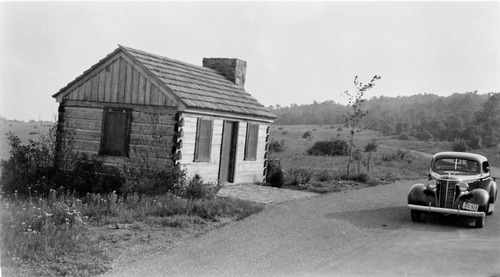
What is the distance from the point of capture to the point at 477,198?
11.6 m

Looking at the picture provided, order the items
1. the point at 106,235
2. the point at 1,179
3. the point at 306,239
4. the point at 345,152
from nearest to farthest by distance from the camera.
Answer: the point at 106,235
the point at 306,239
the point at 1,179
the point at 345,152

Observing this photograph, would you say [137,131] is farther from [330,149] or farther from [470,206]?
[330,149]

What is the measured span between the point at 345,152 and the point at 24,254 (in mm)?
33667

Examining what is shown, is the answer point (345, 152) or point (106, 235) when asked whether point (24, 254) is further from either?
point (345, 152)

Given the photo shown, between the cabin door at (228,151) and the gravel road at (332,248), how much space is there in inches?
156

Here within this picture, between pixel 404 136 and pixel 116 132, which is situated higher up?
pixel 404 136

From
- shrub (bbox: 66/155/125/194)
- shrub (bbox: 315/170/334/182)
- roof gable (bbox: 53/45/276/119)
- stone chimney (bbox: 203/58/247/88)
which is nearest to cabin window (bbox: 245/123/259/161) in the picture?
roof gable (bbox: 53/45/276/119)

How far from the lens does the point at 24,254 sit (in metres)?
7.20

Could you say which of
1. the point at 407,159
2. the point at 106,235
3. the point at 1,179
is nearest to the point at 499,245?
the point at 106,235

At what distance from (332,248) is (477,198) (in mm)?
4490

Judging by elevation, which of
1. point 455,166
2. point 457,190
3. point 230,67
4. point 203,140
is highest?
point 230,67

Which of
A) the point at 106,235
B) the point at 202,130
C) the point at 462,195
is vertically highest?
the point at 202,130

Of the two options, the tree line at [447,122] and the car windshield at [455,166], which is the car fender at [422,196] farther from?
the tree line at [447,122]

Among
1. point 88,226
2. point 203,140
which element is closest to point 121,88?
point 203,140
